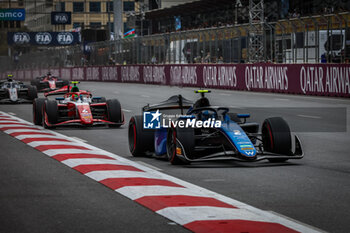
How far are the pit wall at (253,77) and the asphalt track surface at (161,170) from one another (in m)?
12.0

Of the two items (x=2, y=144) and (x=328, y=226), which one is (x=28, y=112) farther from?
(x=328, y=226)

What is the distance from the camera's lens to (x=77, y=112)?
16.5 meters

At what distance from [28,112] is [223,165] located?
43.6ft

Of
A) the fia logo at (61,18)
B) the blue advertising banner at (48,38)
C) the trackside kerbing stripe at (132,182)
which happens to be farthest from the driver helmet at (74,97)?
the fia logo at (61,18)

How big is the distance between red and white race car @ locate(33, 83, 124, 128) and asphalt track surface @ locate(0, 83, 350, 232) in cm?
205

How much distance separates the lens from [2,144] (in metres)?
13.4

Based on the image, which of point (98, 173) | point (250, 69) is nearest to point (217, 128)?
point (98, 173)

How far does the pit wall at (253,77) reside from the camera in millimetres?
26219

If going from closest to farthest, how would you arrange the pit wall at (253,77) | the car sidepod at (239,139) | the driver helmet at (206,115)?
the car sidepod at (239,139)
the driver helmet at (206,115)
the pit wall at (253,77)

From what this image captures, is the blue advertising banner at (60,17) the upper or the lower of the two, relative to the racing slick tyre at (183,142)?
upper

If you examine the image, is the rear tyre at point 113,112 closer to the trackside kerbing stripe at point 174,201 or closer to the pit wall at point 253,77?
the trackside kerbing stripe at point 174,201

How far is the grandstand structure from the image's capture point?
88.0 ft

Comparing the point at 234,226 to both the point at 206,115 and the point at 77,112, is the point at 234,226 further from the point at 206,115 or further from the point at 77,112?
the point at 77,112

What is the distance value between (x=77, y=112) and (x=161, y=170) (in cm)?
687
